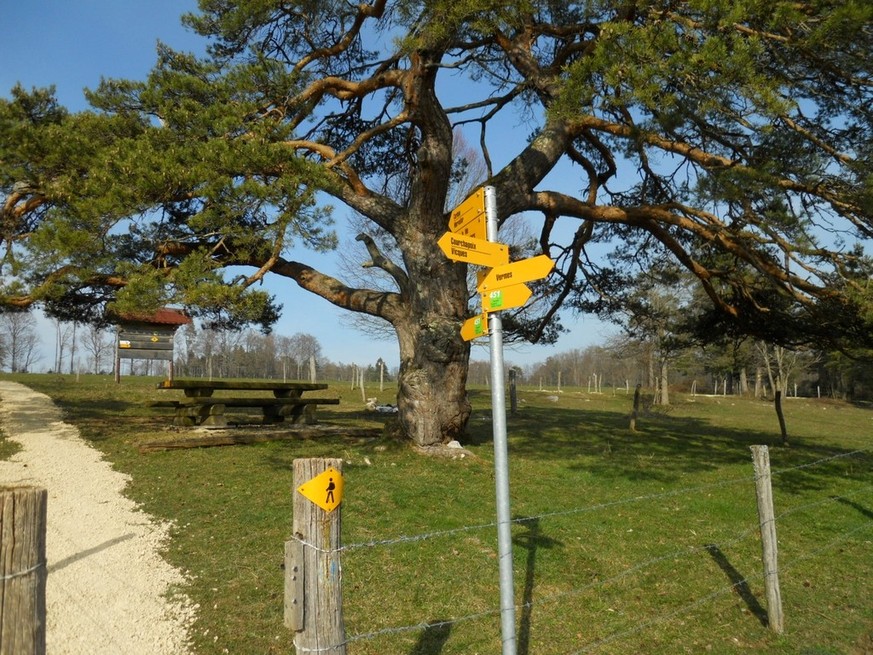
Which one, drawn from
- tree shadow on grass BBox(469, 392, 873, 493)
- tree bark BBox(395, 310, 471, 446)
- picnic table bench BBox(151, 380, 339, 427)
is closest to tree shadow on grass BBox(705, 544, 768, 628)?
tree shadow on grass BBox(469, 392, 873, 493)

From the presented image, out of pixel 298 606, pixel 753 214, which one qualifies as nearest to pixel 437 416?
pixel 753 214

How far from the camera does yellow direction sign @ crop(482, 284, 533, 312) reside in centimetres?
271

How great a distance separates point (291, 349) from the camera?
59.2 m

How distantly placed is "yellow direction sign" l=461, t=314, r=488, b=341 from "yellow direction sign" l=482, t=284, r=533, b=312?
0.06 meters

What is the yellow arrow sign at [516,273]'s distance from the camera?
9.04ft

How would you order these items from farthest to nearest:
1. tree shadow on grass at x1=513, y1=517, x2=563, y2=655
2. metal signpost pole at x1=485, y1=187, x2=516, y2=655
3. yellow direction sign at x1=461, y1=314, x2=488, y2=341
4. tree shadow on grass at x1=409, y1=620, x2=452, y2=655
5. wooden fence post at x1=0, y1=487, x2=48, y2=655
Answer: tree shadow on grass at x1=513, y1=517, x2=563, y2=655, tree shadow on grass at x1=409, y1=620, x2=452, y2=655, yellow direction sign at x1=461, y1=314, x2=488, y2=341, metal signpost pole at x1=485, y1=187, x2=516, y2=655, wooden fence post at x1=0, y1=487, x2=48, y2=655

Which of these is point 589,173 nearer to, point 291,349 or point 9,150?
point 9,150

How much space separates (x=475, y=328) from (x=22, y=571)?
1.95 m

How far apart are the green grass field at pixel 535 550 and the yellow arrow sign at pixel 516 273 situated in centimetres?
166

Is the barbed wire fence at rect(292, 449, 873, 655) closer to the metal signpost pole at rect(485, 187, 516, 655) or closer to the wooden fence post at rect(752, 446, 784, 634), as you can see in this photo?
the wooden fence post at rect(752, 446, 784, 634)

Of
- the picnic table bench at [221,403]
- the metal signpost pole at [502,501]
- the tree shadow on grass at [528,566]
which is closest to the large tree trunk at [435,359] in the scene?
the picnic table bench at [221,403]

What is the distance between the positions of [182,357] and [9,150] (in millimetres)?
46620

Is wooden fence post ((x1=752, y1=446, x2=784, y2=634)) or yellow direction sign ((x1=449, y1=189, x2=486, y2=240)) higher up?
yellow direction sign ((x1=449, y1=189, x2=486, y2=240))

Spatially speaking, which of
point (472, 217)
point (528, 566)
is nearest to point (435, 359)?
point (528, 566)
